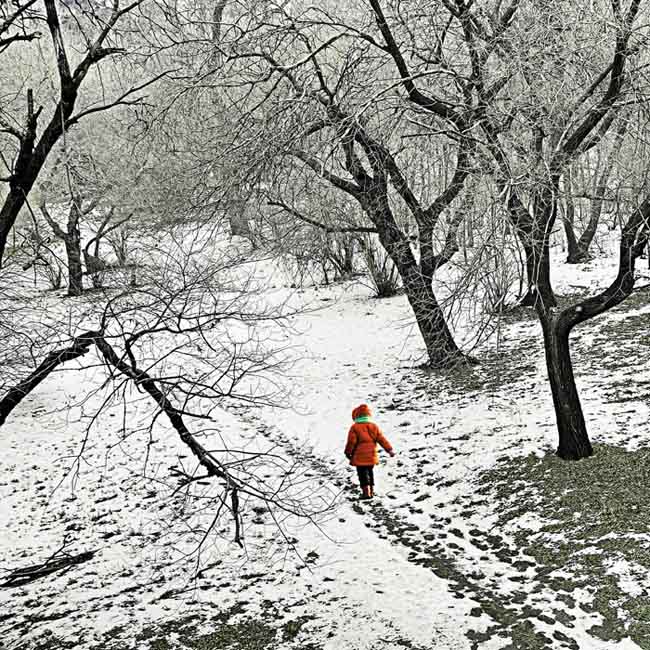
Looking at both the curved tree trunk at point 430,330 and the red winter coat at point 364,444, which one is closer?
the red winter coat at point 364,444

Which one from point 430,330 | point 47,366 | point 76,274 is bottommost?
point 430,330

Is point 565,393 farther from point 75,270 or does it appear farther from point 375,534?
point 75,270

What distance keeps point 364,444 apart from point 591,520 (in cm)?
269

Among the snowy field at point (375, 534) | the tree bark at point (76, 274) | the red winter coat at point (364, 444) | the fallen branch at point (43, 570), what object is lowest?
the snowy field at point (375, 534)

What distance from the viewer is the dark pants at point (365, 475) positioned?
840 cm

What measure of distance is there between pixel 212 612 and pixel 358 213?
38.9ft

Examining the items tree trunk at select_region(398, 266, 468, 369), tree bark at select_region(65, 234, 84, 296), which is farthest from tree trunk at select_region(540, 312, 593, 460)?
tree bark at select_region(65, 234, 84, 296)

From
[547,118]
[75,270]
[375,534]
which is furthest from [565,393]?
[75,270]

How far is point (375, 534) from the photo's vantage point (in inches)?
297

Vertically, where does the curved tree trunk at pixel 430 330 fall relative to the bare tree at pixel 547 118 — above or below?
below

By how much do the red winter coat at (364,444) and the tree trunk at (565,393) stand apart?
6.70 ft

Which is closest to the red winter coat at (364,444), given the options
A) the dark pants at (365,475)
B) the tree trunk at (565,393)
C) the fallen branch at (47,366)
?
the dark pants at (365,475)

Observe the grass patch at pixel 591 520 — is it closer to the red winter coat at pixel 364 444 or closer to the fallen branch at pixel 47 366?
the red winter coat at pixel 364 444

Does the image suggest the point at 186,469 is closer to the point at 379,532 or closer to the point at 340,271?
the point at 379,532
